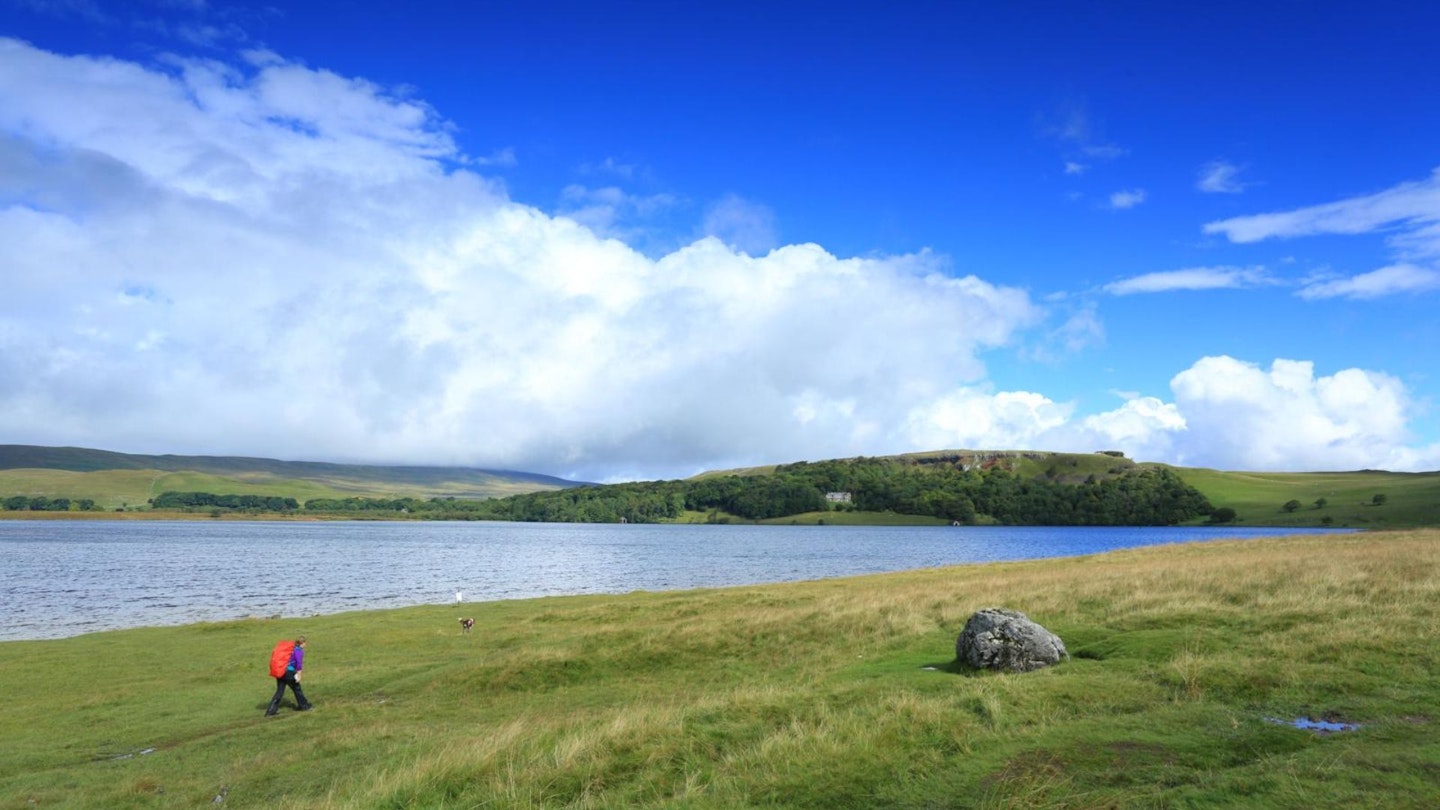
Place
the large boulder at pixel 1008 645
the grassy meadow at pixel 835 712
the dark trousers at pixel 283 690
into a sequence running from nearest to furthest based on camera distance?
the grassy meadow at pixel 835 712 → the large boulder at pixel 1008 645 → the dark trousers at pixel 283 690

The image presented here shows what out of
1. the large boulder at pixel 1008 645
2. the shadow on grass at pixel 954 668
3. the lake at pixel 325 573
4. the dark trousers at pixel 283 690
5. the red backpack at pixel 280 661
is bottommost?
the lake at pixel 325 573

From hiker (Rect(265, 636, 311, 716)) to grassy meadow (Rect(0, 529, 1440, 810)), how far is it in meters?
0.95

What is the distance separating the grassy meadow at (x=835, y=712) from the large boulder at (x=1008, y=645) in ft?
1.93

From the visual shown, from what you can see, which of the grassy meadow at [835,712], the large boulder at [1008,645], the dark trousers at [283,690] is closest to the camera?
the grassy meadow at [835,712]

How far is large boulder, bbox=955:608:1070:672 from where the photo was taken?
18.5 metres

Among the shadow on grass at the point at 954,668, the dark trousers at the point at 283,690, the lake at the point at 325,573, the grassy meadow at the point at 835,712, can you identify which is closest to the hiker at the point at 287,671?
the dark trousers at the point at 283,690

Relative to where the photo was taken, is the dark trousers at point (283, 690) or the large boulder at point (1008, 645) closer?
the large boulder at point (1008, 645)

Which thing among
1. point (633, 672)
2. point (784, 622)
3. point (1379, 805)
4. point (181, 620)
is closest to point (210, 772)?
point (633, 672)

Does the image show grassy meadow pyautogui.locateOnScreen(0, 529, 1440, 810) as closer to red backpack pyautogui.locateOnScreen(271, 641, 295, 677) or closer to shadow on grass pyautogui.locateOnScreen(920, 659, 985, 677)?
shadow on grass pyautogui.locateOnScreen(920, 659, 985, 677)

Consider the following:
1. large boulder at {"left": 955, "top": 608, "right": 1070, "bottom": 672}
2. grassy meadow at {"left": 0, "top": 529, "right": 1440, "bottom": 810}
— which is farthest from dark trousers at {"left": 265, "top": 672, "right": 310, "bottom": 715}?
large boulder at {"left": 955, "top": 608, "right": 1070, "bottom": 672}

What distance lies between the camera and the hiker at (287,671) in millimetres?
24594

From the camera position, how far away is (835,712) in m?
14.9

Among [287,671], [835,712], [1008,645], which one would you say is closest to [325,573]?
[287,671]

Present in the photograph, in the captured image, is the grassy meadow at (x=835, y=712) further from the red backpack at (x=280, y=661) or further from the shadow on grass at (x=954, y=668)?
the red backpack at (x=280, y=661)
